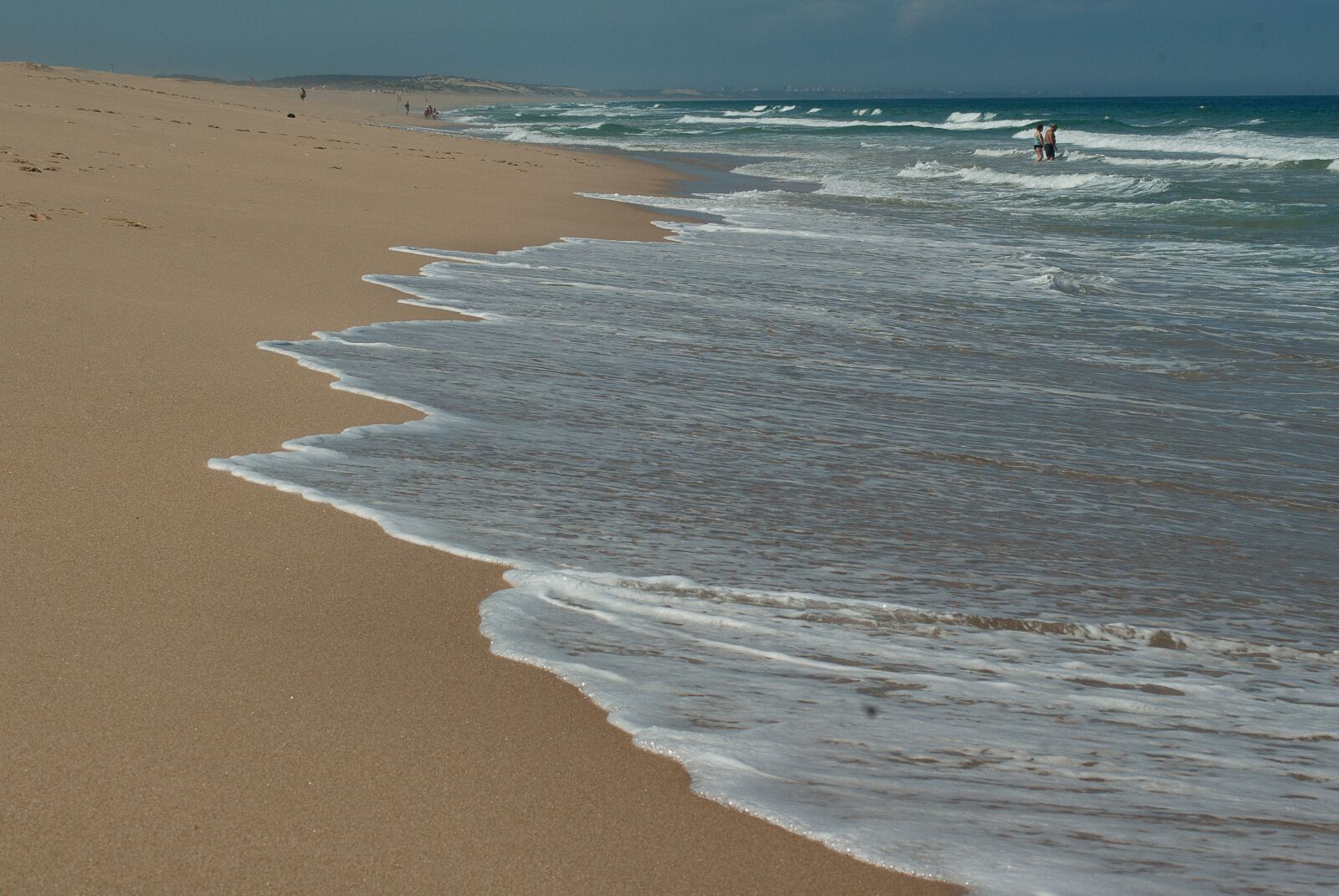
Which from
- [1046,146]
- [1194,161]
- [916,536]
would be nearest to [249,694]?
[916,536]

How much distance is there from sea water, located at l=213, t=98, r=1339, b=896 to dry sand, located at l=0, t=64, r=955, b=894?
0.15m

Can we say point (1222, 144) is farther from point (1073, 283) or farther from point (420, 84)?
point (420, 84)

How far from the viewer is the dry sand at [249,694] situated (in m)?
1.86

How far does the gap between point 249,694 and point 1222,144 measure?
3699cm

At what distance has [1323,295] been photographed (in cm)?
928

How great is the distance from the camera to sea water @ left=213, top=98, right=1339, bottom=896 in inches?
85.7

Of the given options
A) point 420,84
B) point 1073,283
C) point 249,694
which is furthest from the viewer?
point 420,84

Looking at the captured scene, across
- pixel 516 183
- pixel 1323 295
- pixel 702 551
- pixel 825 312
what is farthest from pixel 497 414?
pixel 516 183

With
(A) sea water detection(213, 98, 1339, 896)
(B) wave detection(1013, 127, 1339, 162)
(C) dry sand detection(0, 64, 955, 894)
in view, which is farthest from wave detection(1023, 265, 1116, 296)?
(B) wave detection(1013, 127, 1339, 162)

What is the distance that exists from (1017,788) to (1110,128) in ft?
159

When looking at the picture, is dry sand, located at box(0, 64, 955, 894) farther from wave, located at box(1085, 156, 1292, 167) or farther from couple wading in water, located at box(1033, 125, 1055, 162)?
couple wading in water, located at box(1033, 125, 1055, 162)

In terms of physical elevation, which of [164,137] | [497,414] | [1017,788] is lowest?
[1017,788]

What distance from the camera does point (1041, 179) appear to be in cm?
2344

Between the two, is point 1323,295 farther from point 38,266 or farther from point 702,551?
point 38,266
